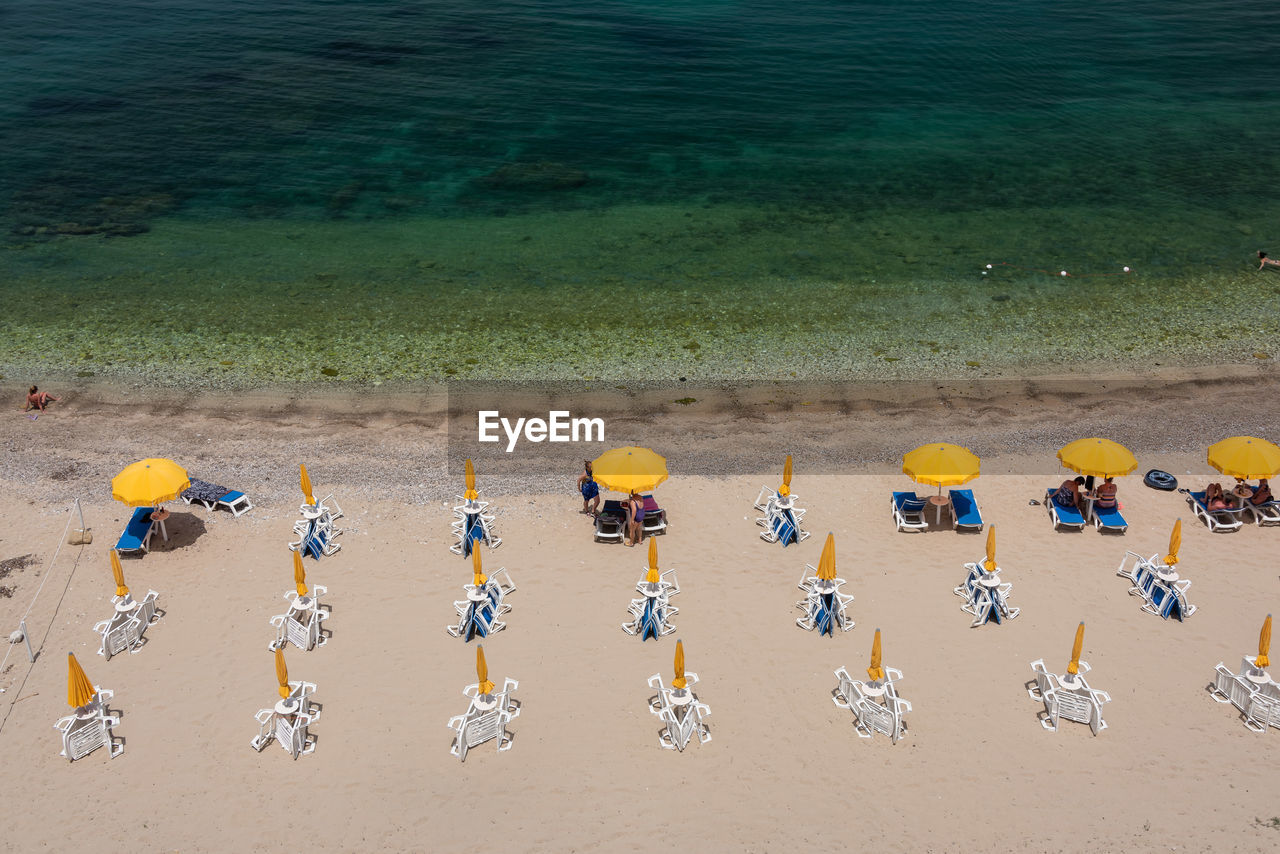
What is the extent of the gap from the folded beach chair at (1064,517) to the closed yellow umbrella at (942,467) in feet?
7.07

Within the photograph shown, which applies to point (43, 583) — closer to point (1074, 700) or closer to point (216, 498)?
point (216, 498)

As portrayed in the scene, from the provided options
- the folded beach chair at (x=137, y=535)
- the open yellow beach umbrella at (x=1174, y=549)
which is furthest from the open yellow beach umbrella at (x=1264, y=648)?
the folded beach chair at (x=137, y=535)

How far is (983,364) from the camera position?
98.3 feet

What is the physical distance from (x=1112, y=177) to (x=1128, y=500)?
2697 centimetres

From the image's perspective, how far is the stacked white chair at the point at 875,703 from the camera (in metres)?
16.1

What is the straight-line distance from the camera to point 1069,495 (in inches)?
846

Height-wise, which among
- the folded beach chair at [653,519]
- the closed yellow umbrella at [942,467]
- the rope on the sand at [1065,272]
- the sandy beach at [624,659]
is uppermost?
the rope on the sand at [1065,272]

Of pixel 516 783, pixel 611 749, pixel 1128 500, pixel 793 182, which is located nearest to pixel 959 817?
pixel 611 749

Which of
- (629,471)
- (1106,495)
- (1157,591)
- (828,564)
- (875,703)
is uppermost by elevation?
(629,471)

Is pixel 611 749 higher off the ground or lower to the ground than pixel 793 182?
lower

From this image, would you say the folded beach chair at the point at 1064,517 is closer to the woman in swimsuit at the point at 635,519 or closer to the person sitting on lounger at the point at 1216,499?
the person sitting on lounger at the point at 1216,499

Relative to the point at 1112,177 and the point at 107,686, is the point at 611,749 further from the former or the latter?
the point at 1112,177
